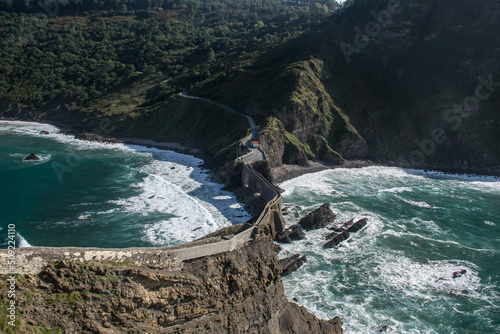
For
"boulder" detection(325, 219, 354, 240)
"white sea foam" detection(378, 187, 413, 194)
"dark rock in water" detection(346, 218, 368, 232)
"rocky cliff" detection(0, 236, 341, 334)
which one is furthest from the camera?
"white sea foam" detection(378, 187, 413, 194)

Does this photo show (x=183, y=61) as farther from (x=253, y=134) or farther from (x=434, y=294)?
(x=434, y=294)

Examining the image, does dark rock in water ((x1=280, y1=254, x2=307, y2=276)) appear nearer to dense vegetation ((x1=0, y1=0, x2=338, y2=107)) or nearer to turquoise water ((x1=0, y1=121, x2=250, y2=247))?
turquoise water ((x1=0, y1=121, x2=250, y2=247))

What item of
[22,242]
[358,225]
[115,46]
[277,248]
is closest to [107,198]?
[22,242]

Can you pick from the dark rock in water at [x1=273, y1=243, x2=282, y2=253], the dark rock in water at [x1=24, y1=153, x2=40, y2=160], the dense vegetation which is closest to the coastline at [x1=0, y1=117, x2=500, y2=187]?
the dense vegetation

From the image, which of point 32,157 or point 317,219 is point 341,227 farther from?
point 32,157

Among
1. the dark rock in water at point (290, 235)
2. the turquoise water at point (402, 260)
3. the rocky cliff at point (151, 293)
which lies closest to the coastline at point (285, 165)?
the turquoise water at point (402, 260)

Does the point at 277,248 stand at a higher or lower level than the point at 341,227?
lower
